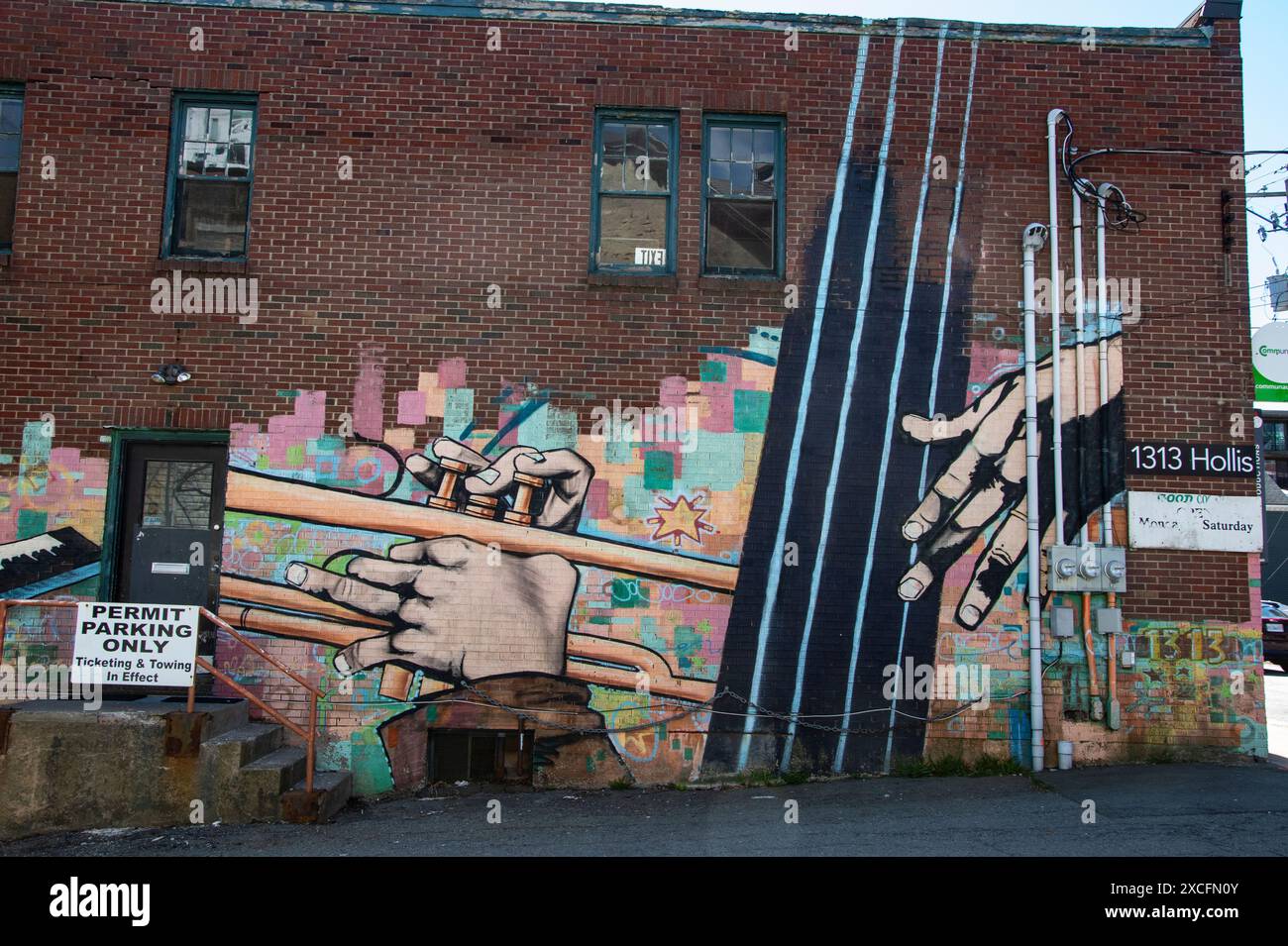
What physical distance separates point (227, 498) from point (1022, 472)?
266 inches

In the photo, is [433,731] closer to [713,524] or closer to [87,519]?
[713,524]

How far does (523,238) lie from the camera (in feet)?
27.2

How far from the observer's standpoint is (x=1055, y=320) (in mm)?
8320

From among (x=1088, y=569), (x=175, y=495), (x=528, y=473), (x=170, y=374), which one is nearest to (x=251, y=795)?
(x=175, y=495)

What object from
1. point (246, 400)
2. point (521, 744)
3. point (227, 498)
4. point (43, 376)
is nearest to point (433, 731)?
point (521, 744)

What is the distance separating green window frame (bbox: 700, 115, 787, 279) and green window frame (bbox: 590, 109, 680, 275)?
12.3 inches

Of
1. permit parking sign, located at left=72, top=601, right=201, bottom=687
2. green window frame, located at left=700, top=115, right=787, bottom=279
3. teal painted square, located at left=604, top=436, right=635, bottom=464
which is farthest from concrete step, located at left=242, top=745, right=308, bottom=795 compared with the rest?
green window frame, located at left=700, top=115, right=787, bottom=279

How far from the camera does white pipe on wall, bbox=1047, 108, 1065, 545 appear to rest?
8.20 meters

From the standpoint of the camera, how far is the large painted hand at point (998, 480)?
321 inches

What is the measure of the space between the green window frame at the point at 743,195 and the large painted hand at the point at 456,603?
310 centimetres

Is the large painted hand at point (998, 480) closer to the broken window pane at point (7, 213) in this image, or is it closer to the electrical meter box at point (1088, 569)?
the electrical meter box at point (1088, 569)

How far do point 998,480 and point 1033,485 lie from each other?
294 millimetres

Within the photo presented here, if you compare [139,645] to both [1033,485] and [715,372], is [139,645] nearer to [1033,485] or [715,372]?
[715,372]

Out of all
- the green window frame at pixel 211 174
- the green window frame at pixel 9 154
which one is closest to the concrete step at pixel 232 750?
the green window frame at pixel 211 174
